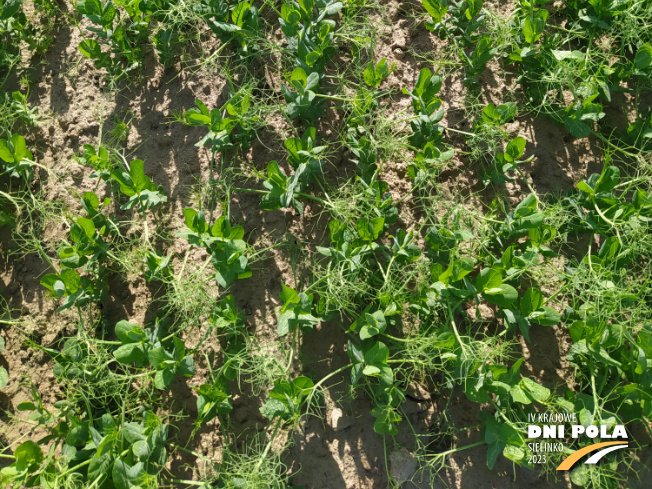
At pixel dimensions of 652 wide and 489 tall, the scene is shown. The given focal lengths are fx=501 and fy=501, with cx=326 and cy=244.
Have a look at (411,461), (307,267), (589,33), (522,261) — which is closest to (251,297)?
(307,267)

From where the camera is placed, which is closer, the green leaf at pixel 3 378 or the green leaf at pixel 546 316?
the green leaf at pixel 546 316

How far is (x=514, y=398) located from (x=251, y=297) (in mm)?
908

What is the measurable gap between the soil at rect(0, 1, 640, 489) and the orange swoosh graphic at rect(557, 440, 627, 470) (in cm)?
11

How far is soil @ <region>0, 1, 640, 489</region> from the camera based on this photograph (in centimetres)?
167

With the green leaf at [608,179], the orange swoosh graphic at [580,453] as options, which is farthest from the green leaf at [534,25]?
the orange swoosh graphic at [580,453]

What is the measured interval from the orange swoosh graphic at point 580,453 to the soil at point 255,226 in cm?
11

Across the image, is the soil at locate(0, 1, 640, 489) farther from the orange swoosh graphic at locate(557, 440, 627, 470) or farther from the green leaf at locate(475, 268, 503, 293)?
the green leaf at locate(475, 268, 503, 293)

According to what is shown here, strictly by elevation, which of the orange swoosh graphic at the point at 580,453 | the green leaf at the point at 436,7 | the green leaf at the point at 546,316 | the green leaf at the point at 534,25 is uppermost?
the green leaf at the point at 436,7

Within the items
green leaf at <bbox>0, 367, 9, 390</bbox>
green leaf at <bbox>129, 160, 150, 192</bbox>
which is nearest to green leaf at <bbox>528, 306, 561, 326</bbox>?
green leaf at <bbox>129, 160, 150, 192</bbox>

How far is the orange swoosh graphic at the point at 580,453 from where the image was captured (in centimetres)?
157

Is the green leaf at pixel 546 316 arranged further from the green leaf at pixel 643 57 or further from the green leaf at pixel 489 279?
the green leaf at pixel 643 57

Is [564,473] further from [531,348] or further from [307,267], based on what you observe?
[307,267]

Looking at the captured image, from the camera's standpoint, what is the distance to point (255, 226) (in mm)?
1795

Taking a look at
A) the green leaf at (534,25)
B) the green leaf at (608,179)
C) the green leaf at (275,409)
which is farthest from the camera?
the green leaf at (534,25)
